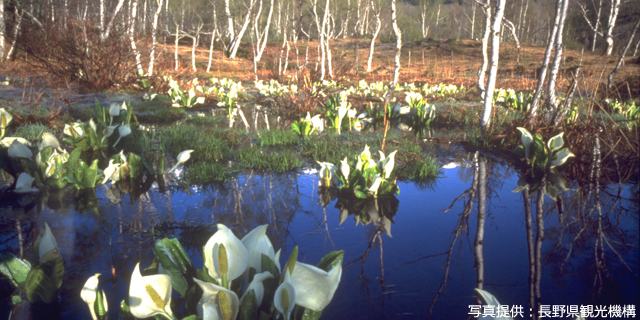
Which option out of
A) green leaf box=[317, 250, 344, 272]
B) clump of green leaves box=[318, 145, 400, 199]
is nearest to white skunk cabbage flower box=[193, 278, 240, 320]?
green leaf box=[317, 250, 344, 272]

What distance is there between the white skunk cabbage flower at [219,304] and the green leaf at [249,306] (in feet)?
0.06

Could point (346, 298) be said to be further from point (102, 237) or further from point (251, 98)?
point (251, 98)

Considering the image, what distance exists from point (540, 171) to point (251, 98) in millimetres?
7899

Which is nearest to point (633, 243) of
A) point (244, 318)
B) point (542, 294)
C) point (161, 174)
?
point (542, 294)

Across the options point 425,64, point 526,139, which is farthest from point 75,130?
point 425,64

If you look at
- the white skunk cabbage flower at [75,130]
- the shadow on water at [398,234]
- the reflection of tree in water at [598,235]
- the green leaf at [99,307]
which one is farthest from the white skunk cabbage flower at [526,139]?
the white skunk cabbage flower at [75,130]

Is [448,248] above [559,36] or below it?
below

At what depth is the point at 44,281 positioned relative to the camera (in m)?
1.52

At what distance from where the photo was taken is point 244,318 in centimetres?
119

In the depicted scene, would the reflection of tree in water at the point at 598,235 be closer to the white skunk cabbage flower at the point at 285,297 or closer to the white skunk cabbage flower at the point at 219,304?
the white skunk cabbage flower at the point at 285,297

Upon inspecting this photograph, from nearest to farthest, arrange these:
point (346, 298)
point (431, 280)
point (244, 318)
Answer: point (244, 318), point (346, 298), point (431, 280)

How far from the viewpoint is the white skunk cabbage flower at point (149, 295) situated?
1155 mm

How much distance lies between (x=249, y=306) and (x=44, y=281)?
0.88 metres

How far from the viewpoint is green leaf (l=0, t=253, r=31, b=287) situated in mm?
1527
